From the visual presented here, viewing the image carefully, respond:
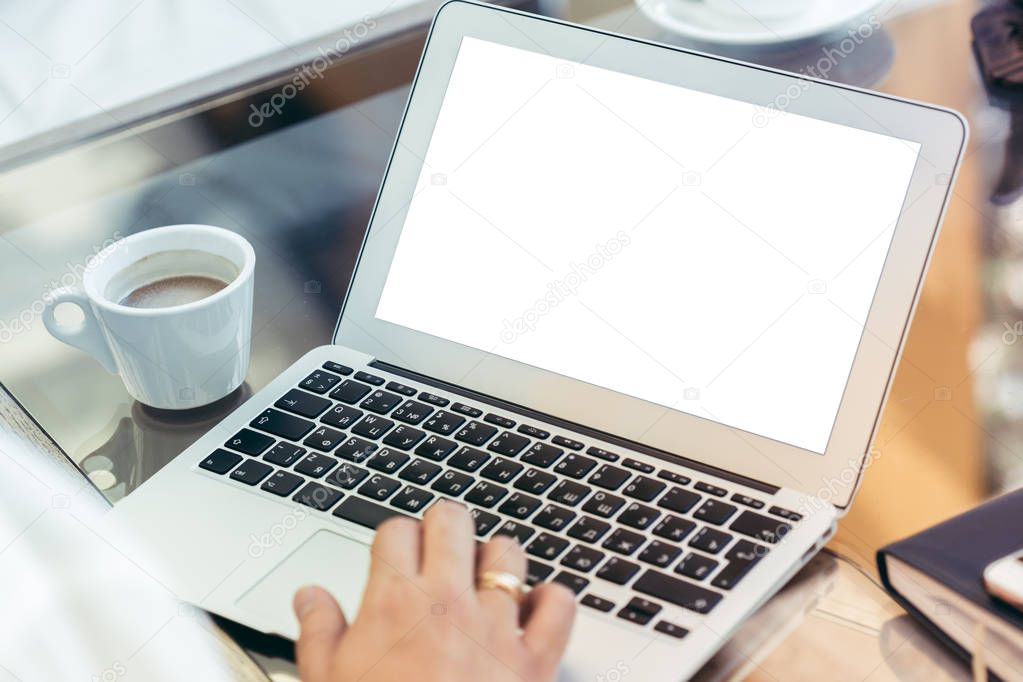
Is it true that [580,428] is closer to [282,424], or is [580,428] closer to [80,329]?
[282,424]

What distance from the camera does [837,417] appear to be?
1.78 feet

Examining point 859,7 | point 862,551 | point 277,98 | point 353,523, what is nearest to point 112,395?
point 353,523

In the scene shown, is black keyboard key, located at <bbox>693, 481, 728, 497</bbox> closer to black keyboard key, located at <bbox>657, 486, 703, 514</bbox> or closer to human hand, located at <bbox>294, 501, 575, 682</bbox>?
black keyboard key, located at <bbox>657, 486, 703, 514</bbox>

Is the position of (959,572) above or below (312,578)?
above

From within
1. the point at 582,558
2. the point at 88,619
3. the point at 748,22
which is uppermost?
the point at 748,22

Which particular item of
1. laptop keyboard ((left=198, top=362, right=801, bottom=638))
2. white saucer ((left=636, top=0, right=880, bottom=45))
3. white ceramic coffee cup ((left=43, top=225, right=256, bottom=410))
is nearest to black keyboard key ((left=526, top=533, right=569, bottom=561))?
laptop keyboard ((left=198, top=362, right=801, bottom=638))

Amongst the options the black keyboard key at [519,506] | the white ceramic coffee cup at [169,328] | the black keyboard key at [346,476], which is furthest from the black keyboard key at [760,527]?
the white ceramic coffee cup at [169,328]

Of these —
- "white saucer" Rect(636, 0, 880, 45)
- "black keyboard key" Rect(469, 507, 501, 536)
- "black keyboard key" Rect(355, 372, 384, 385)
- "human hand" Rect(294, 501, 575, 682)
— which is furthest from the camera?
"white saucer" Rect(636, 0, 880, 45)

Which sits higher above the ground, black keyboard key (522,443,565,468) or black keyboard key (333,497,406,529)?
black keyboard key (522,443,565,468)

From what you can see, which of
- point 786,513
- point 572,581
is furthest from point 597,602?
point 786,513

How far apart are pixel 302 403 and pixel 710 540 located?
0.85ft

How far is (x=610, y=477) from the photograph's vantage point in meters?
0.54

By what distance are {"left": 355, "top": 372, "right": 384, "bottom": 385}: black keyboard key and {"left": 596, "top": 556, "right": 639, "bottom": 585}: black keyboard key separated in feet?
0.65

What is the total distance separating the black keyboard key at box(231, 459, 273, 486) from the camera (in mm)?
565
